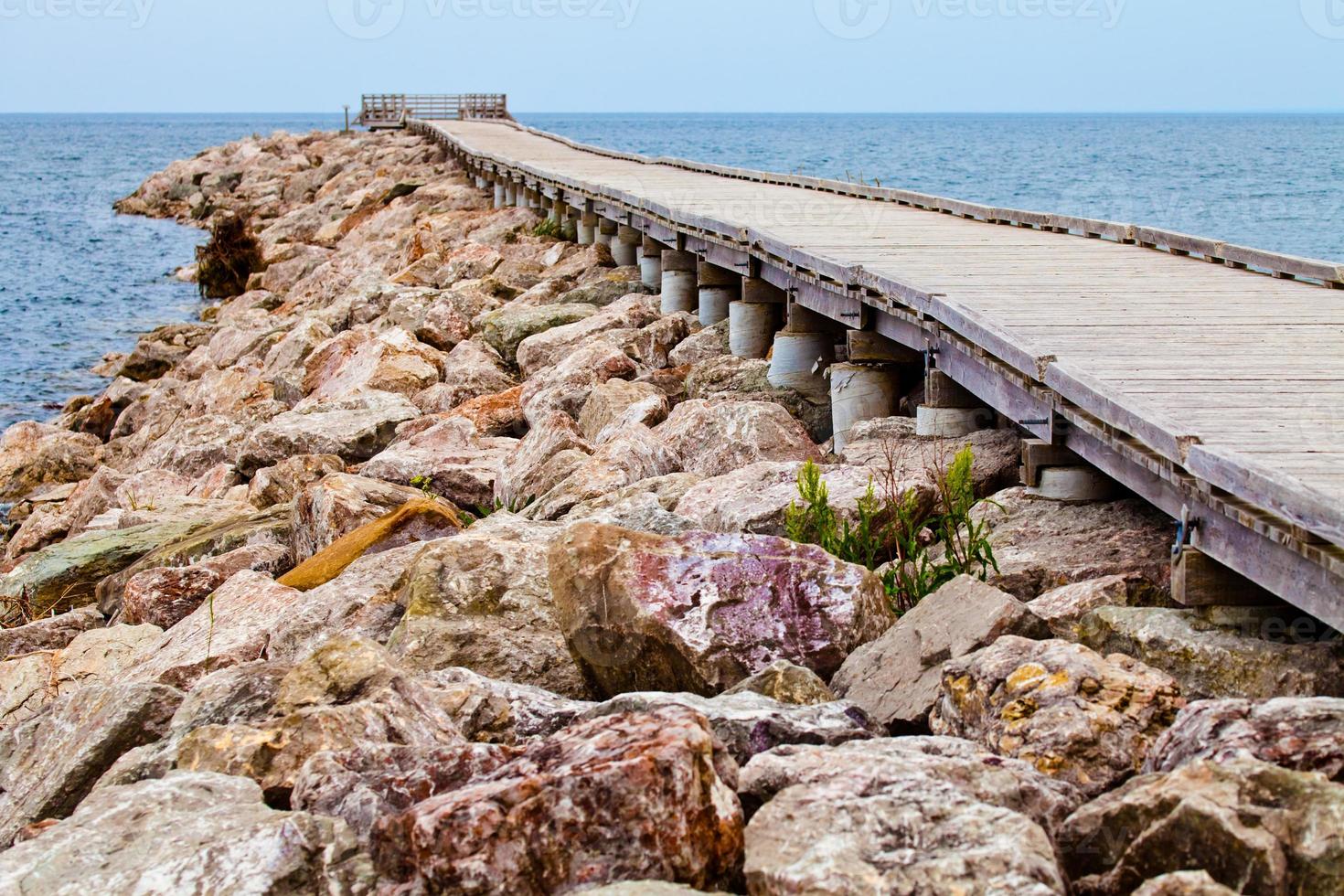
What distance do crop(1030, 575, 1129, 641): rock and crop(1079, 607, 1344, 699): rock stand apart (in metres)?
0.09

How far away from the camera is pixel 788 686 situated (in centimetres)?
434

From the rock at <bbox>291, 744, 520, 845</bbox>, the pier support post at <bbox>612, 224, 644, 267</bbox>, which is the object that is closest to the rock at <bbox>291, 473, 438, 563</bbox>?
the rock at <bbox>291, 744, 520, 845</bbox>

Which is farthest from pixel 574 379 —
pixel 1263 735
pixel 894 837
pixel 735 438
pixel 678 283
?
pixel 894 837

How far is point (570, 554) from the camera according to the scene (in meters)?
5.06

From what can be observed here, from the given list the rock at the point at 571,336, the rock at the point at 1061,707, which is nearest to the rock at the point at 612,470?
the rock at the point at 1061,707

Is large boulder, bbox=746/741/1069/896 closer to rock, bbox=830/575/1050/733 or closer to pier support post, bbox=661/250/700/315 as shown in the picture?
rock, bbox=830/575/1050/733

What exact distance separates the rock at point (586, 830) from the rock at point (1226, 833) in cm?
79

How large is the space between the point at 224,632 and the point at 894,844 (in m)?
3.86

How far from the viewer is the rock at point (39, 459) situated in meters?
13.0

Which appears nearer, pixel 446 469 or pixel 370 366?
pixel 446 469

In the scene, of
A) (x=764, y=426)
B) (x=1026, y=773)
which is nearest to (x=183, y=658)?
(x=764, y=426)

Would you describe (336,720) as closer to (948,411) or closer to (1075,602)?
(1075,602)

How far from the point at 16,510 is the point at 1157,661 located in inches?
393

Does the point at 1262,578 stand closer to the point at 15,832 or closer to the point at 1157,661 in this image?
the point at 1157,661
